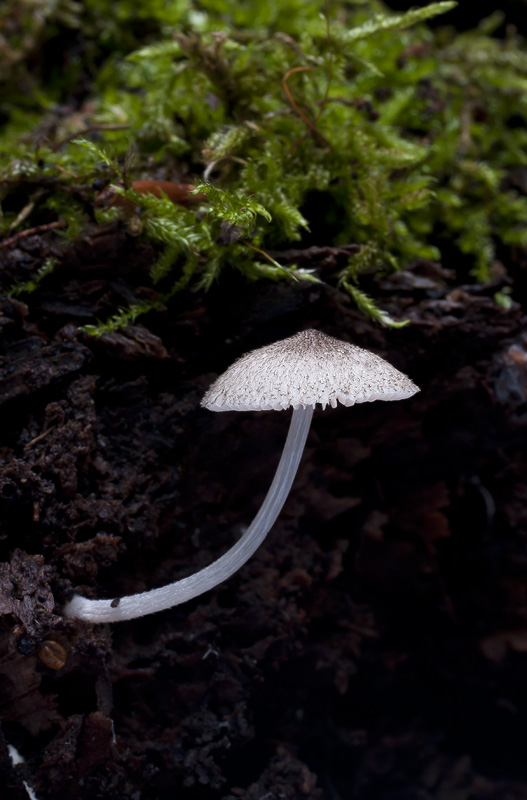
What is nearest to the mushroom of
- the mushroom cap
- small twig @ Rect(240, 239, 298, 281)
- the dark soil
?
the mushroom cap

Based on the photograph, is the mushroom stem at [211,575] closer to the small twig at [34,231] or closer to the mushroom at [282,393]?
the mushroom at [282,393]

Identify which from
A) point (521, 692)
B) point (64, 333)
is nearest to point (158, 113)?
point (64, 333)

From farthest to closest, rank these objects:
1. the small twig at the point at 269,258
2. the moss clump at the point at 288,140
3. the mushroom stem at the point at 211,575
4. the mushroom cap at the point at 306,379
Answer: the moss clump at the point at 288,140 → the small twig at the point at 269,258 → the mushroom stem at the point at 211,575 → the mushroom cap at the point at 306,379

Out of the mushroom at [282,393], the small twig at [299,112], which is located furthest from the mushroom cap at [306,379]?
the small twig at [299,112]

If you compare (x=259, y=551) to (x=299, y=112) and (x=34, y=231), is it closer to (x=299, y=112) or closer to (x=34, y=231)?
(x=34, y=231)

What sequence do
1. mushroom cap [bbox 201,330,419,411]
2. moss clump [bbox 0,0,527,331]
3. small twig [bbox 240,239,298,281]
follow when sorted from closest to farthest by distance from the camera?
1. mushroom cap [bbox 201,330,419,411]
2. small twig [bbox 240,239,298,281]
3. moss clump [bbox 0,0,527,331]

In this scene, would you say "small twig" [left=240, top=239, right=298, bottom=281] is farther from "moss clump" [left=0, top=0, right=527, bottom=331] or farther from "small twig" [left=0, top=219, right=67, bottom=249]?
"small twig" [left=0, top=219, right=67, bottom=249]

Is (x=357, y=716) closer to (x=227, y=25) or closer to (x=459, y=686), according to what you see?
(x=459, y=686)
